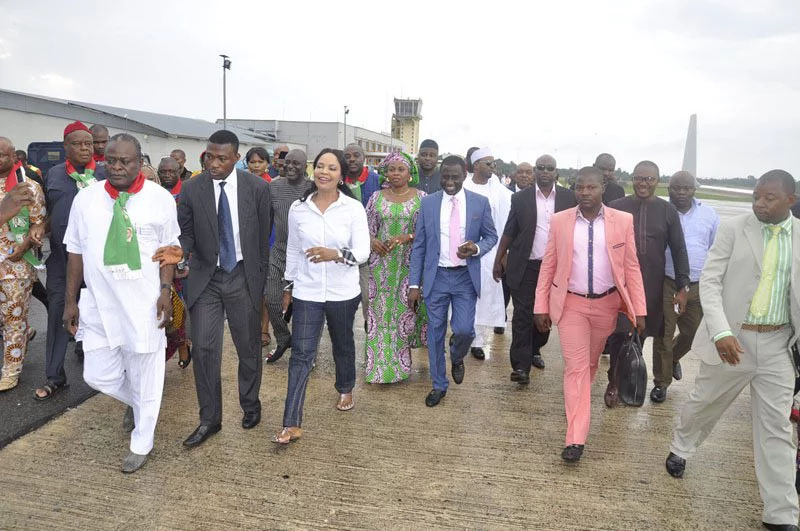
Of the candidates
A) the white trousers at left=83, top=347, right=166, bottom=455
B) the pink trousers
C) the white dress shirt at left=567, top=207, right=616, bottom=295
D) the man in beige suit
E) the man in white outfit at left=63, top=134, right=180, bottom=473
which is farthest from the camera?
the white dress shirt at left=567, top=207, right=616, bottom=295

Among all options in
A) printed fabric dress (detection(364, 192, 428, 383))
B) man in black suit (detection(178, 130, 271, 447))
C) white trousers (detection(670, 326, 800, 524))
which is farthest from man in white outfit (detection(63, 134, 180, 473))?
white trousers (detection(670, 326, 800, 524))

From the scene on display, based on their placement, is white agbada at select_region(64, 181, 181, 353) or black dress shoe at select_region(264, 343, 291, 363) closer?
white agbada at select_region(64, 181, 181, 353)

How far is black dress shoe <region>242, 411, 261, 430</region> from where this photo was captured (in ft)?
13.2

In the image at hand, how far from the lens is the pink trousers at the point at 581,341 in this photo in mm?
3723

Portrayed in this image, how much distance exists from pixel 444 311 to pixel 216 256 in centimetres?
195

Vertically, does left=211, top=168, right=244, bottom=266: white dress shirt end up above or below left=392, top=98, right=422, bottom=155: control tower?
below

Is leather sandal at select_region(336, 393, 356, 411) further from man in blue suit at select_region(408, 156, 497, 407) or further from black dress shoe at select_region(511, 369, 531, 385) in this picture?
black dress shoe at select_region(511, 369, 531, 385)

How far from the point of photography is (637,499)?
3.22 metres

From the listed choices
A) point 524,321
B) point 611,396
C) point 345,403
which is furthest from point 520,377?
point 345,403

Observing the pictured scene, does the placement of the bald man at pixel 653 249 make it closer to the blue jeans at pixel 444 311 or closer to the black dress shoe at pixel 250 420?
the blue jeans at pixel 444 311

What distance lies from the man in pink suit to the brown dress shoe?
881 mm

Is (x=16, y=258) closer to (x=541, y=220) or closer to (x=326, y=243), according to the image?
(x=326, y=243)

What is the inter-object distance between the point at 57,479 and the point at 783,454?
4.18 metres

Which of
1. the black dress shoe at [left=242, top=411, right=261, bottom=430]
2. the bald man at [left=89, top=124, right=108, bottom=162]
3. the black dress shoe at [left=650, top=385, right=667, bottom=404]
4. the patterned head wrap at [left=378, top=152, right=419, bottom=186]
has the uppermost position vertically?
the bald man at [left=89, top=124, right=108, bottom=162]
